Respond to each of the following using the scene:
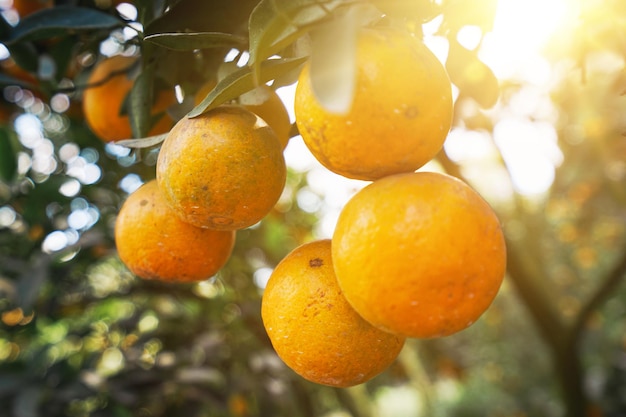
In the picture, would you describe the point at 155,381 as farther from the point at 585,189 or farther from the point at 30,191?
the point at 585,189

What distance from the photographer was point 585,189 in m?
4.44

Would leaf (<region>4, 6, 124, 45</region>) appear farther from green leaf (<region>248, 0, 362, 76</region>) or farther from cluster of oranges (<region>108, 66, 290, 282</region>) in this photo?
green leaf (<region>248, 0, 362, 76</region>)

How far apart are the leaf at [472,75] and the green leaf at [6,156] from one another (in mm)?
1356

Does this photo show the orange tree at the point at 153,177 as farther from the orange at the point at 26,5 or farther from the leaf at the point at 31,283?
the orange at the point at 26,5

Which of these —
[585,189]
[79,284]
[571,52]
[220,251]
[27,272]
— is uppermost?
[220,251]

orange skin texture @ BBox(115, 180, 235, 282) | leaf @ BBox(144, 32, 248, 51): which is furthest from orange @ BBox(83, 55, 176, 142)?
leaf @ BBox(144, 32, 248, 51)

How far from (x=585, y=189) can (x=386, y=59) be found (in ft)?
15.1

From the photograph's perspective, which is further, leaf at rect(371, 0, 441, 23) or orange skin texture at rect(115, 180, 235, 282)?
A: orange skin texture at rect(115, 180, 235, 282)

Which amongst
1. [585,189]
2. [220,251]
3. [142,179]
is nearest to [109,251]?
[142,179]

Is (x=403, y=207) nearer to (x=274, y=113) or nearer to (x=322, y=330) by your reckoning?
(x=322, y=330)

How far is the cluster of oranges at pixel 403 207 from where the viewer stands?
1.68 feet

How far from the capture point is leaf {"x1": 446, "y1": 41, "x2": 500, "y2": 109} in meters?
0.83

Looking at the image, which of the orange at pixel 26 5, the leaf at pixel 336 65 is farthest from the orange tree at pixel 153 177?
the orange at pixel 26 5

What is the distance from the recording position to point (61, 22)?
2.84 ft
